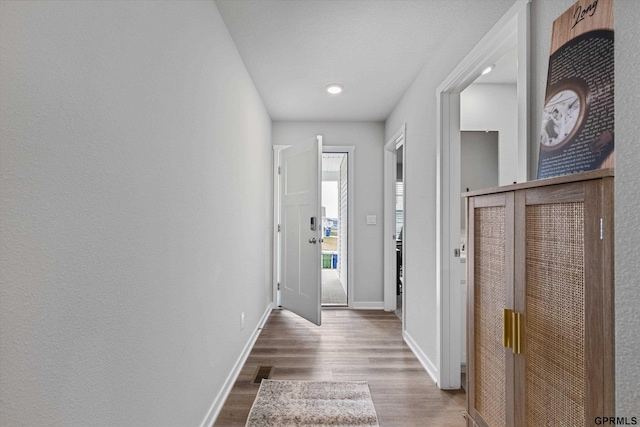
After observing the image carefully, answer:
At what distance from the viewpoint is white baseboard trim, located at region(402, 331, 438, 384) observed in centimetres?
235

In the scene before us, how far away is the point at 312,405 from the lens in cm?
199

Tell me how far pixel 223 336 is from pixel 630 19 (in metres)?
2.23

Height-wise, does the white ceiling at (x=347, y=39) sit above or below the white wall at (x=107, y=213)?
above

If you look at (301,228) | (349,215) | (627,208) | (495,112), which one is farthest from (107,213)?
(349,215)

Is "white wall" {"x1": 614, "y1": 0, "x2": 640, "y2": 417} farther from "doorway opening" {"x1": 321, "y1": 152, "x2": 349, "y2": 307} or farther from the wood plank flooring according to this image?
"doorway opening" {"x1": 321, "y1": 152, "x2": 349, "y2": 307}

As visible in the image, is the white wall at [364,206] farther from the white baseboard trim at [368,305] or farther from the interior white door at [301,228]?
the interior white door at [301,228]

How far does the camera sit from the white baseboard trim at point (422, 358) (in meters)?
2.35

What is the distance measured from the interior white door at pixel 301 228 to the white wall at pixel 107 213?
1546 millimetres

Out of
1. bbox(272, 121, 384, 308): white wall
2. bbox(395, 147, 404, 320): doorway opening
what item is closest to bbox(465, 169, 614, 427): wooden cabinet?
bbox(395, 147, 404, 320): doorway opening

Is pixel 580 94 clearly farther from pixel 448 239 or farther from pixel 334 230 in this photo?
pixel 334 230

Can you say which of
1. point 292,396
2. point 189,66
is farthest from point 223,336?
point 189,66

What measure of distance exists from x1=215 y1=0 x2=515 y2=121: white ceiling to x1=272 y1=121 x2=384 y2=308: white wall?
84 cm

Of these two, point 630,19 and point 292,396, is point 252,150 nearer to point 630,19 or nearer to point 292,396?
point 292,396

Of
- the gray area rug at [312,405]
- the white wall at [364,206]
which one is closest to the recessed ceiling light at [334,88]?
the white wall at [364,206]
